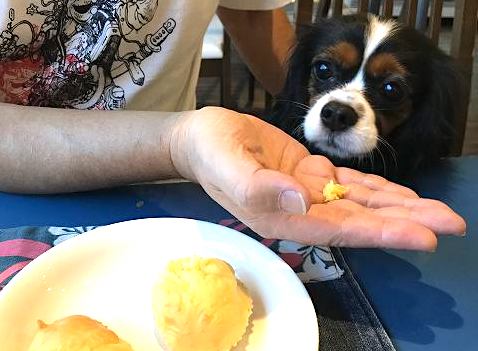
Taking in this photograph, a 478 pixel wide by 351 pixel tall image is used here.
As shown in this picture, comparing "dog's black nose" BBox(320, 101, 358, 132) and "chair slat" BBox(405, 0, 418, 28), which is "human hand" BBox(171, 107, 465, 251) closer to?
"dog's black nose" BBox(320, 101, 358, 132)

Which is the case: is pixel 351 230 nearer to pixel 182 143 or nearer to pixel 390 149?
pixel 182 143

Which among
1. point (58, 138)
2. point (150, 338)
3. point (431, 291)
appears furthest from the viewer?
point (58, 138)

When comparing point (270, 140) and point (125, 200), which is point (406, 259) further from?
point (125, 200)

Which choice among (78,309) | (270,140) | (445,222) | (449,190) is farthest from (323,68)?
(78,309)

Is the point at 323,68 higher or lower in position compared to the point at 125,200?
higher

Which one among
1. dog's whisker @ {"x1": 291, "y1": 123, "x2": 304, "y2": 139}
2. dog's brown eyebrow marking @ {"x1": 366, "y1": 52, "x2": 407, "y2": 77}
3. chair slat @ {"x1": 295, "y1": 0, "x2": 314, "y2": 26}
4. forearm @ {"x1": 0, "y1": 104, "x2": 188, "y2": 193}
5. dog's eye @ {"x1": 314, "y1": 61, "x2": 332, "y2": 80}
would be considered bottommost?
dog's whisker @ {"x1": 291, "y1": 123, "x2": 304, "y2": 139}

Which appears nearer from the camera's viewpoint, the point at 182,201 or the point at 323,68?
the point at 182,201

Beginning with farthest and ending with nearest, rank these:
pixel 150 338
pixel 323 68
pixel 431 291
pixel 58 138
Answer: pixel 323 68
pixel 58 138
pixel 431 291
pixel 150 338

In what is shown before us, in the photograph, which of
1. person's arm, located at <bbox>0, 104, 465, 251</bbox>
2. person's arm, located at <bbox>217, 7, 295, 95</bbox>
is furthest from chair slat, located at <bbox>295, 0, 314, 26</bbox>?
person's arm, located at <bbox>0, 104, 465, 251</bbox>
